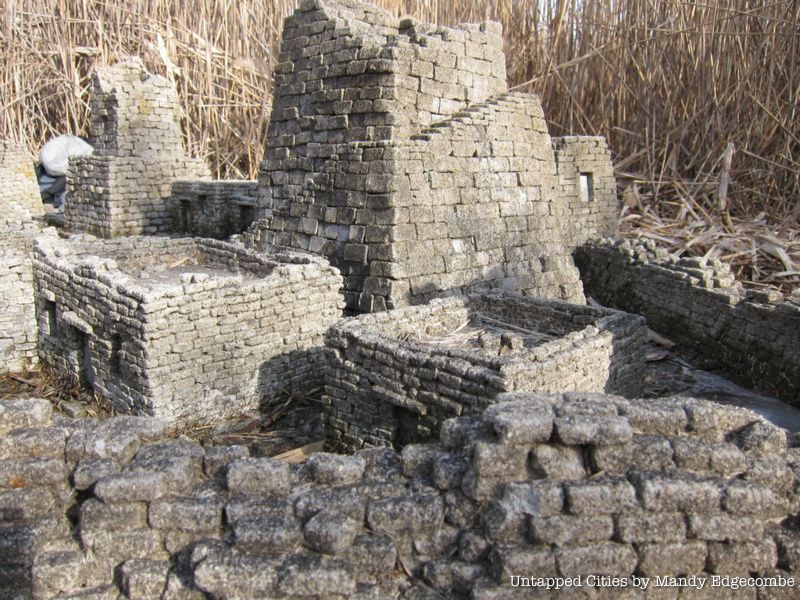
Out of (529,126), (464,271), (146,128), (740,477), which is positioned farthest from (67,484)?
(146,128)

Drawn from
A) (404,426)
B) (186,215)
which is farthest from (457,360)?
(186,215)

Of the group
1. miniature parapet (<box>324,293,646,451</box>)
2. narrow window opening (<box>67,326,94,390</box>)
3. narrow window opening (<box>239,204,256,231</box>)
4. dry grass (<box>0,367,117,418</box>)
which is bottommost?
dry grass (<box>0,367,117,418</box>)

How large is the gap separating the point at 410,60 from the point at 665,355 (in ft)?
17.8

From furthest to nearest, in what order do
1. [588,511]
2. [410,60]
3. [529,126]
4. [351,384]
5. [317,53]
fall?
[529,126] < [317,53] < [410,60] < [351,384] < [588,511]

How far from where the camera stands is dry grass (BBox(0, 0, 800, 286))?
15.2 m

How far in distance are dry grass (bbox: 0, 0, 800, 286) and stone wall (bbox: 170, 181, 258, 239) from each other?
4.33 meters

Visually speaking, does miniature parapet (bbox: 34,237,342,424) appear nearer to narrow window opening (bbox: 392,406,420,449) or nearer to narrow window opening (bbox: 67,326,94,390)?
narrow window opening (bbox: 67,326,94,390)

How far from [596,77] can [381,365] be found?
13.9 meters

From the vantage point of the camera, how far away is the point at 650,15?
1695 cm

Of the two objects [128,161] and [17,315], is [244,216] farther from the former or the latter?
[17,315]

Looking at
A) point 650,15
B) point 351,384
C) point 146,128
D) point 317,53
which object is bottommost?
point 351,384

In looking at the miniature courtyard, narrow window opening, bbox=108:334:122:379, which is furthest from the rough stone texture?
narrow window opening, bbox=108:334:122:379

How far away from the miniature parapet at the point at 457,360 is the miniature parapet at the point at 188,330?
1.52 meters

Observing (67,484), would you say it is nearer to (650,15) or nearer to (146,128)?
(146,128)
